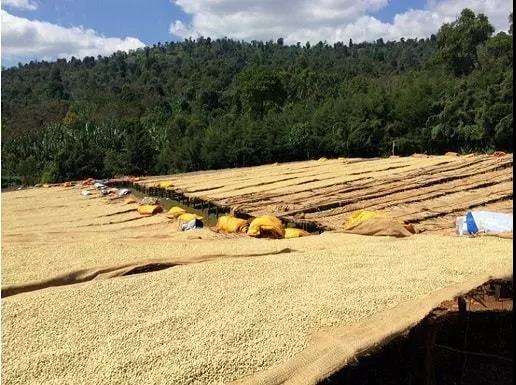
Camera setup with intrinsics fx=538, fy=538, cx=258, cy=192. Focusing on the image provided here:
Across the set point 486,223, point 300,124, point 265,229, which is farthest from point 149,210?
point 300,124

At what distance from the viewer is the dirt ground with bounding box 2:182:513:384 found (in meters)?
3.30

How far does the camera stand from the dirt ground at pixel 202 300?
3.30m

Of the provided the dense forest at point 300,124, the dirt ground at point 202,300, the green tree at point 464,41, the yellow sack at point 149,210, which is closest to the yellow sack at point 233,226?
the dirt ground at point 202,300

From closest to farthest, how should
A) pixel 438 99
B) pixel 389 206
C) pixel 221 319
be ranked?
1. pixel 221 319
2. pixel 389 206
3. pixel 438 99

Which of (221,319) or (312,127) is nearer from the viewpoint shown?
(221,319)

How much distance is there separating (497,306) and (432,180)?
1072 cm

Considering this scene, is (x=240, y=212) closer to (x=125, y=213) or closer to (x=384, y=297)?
(x=125, y=213)

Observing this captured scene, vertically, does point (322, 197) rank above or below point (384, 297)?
below

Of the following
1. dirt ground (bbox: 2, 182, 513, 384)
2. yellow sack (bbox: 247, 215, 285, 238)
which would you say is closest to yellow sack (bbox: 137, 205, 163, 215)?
yellow sack (bbox: 247, 215, 285, 238)

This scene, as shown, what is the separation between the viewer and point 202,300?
14.0ft

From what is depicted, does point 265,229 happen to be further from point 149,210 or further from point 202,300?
point 149,210

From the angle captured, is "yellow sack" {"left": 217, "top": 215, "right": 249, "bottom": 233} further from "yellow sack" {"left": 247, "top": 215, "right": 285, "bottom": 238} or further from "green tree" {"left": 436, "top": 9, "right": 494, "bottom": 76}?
"green tree" {"left": 436, "top": 9, "right": 494, "bottom": 76}

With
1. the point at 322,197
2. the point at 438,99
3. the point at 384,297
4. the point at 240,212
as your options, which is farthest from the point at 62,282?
the point at 438,99

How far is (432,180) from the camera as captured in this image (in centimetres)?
1513
